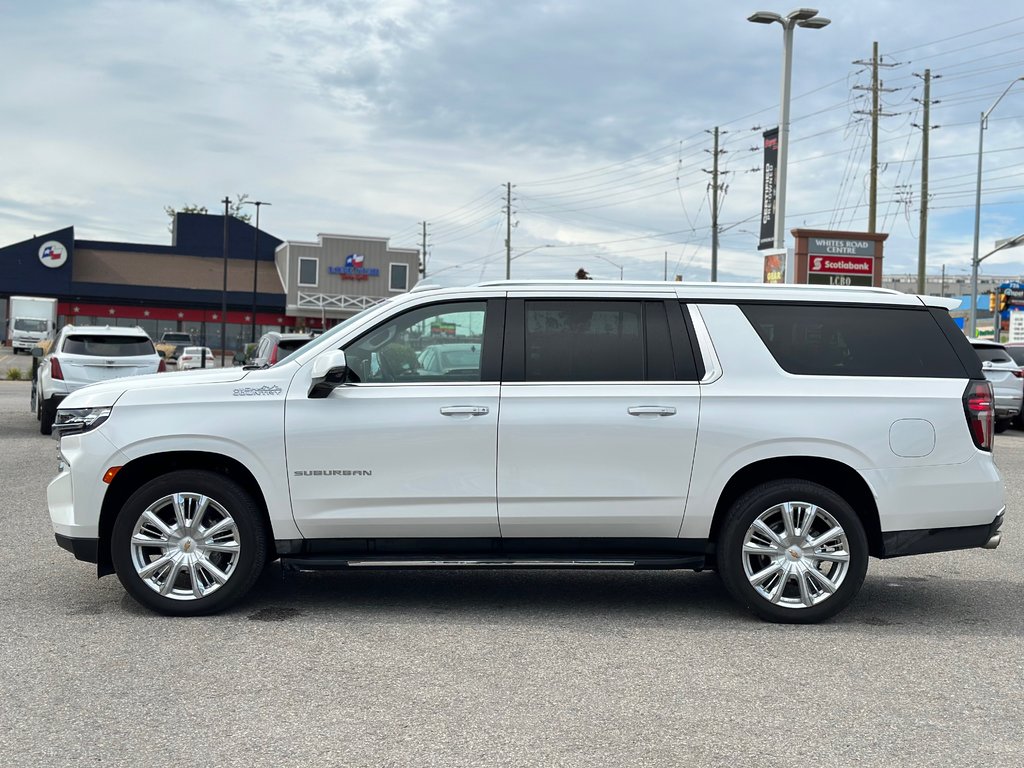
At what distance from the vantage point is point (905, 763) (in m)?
4.11

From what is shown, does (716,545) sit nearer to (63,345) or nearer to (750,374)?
(750,374)

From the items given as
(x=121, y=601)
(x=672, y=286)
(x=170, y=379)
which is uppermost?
(x=672, y=286)

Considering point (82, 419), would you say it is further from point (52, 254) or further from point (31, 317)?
point (52, 254)

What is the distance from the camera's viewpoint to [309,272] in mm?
70375

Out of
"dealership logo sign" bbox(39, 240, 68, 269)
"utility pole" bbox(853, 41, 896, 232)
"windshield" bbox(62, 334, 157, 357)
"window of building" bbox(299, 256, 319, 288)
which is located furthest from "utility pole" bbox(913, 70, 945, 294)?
"dealership logo sign" bbox(39, 240, 68, 269)

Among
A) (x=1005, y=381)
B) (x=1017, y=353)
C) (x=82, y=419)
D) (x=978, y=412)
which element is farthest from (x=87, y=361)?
(x=1017, y=353)

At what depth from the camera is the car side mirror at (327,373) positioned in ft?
19.3

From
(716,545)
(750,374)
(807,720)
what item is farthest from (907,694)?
(750,374)

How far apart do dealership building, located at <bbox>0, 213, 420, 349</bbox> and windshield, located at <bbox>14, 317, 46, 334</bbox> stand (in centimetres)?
1039

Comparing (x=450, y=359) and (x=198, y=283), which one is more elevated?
(x=198, y=283)

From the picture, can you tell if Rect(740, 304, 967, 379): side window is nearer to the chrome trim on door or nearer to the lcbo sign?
the chrome trim on door

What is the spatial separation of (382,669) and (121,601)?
2.15 meters

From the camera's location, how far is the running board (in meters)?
6.07

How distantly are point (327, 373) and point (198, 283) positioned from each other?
2727 inches
